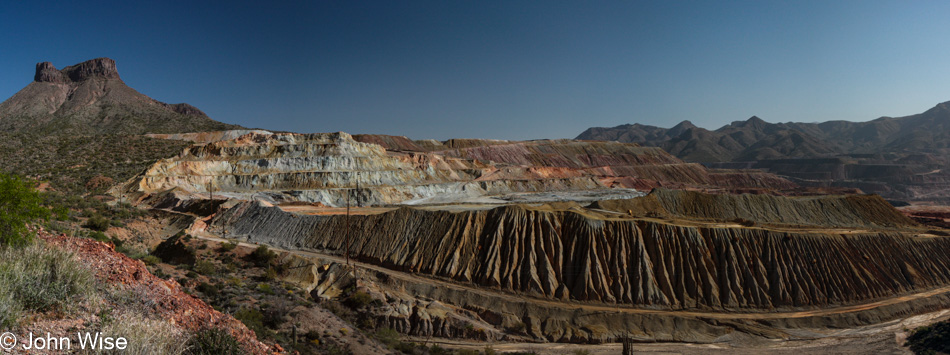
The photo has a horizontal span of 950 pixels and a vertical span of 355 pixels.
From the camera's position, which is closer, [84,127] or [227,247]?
[227,247]

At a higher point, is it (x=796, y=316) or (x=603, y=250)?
(x=603, y=250)

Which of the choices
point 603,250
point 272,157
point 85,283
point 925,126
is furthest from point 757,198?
point 925,126

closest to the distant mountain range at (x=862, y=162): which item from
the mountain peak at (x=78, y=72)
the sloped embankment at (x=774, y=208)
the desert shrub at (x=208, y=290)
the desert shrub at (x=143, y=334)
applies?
the sloped embankment at (x=774, y=208)

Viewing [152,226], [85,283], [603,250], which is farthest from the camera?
[152,226]

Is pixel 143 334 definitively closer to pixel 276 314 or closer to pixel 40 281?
pixel 40 281

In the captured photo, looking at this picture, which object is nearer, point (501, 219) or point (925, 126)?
point (501, 219)

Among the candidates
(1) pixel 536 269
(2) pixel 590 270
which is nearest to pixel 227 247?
(1) pixel 536 269

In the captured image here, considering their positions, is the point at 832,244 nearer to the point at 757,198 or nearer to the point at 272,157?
the point at 757,198

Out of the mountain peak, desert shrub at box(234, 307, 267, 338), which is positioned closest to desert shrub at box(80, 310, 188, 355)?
desert shrub at box(234, 307, 267, 338)
